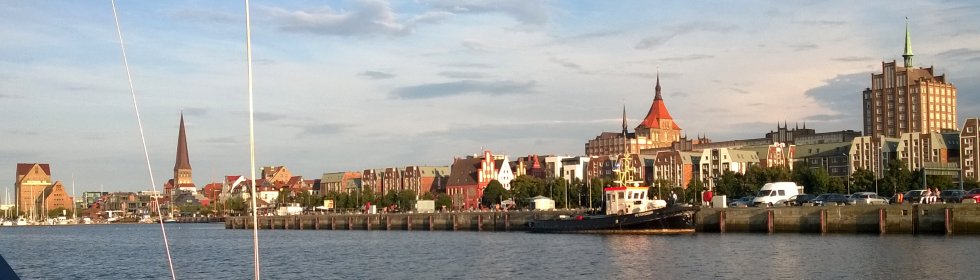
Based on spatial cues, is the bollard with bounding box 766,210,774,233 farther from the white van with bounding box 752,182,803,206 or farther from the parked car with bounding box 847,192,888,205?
the white van with bounding box 752,182,803,206

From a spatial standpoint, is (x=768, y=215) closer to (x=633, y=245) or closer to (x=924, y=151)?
(x=633, y=245)

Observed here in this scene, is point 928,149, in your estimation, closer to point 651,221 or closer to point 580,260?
point 651,221

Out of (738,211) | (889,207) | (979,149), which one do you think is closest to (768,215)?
(738,211)

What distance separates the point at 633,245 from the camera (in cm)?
→ 7594

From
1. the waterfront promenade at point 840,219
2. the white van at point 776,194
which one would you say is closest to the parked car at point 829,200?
the waterfront promenade at point 840,219

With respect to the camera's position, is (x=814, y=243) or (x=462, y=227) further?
(x=462, y=227)

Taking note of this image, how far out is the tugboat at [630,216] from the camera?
91062mm

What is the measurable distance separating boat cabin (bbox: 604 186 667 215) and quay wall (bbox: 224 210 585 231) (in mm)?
17827

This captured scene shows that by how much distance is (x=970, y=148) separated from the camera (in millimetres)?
178000

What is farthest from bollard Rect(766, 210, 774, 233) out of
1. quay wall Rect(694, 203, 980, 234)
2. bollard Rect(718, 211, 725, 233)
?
bollard Rect(718, 211, 725, 233)

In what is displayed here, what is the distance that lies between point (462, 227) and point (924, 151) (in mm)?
90480

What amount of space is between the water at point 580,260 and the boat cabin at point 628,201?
6.33 m

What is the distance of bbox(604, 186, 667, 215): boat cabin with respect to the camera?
3735 inches

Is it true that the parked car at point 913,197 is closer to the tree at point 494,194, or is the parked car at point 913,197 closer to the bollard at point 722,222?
the bollard at point 722,222
